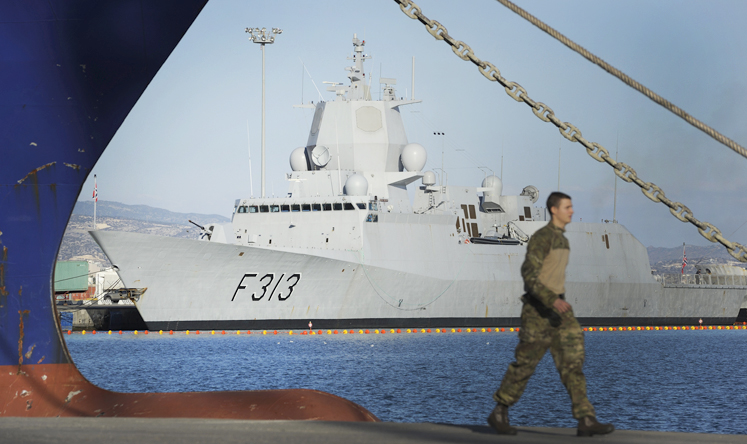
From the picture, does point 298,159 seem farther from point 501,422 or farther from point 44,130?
point 501,422

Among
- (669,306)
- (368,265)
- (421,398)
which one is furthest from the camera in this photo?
(669,306)

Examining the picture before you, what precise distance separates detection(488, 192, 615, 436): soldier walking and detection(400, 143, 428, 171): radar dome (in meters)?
30.0

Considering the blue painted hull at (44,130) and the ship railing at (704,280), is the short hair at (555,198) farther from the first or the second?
the ship railing at (704,280)

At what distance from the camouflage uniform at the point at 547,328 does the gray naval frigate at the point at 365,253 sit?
22405 millimetres

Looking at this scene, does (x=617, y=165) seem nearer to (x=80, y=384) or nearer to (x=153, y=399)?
(x=153, y=399)

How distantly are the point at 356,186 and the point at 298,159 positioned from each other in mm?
4714

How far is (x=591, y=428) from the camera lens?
5363 millimetres

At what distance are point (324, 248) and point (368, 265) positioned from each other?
5.89 feet

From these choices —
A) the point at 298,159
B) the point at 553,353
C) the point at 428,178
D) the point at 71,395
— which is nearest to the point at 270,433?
the point at 553,353

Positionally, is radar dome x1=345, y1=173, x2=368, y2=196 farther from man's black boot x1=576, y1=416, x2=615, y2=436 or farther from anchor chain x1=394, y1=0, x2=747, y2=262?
man's black boot x1=576, y1=416, x2=615, y2=436

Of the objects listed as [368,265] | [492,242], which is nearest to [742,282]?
[492,242]

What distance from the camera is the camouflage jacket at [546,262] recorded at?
18.2 ft

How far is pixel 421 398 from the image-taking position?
16.9 metres

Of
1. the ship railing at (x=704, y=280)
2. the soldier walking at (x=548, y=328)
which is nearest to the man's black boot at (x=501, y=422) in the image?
the soldier walking at (x=548, y=328)
